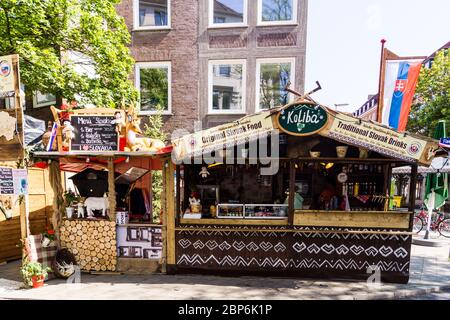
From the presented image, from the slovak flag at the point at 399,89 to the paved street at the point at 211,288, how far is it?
4.63 m

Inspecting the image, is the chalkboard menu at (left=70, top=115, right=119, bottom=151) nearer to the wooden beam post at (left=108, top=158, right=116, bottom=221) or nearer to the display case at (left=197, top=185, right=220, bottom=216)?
the wooden beam post at (left=108, top=158, right=116, bottom=221)

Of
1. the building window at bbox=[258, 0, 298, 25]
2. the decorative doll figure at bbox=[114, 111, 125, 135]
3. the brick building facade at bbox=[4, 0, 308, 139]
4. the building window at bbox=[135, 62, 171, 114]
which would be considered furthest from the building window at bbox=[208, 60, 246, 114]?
the decorative doll figure at bbox=[114, 111, 125, 135]

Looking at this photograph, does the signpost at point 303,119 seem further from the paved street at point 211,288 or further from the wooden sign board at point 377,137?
the paved street at point 211,288

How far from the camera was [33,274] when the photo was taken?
222 inches

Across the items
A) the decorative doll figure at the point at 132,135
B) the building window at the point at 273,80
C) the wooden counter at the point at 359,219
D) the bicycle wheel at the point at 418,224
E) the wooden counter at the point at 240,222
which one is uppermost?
the building window at the point at 273,80

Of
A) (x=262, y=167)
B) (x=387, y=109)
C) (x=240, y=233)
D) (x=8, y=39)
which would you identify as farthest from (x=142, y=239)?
(x=387, y=109)

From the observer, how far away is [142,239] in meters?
6.41

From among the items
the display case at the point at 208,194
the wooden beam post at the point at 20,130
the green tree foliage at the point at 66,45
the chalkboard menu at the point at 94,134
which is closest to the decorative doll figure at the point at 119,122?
the chalkboard menu at the point at 94,134

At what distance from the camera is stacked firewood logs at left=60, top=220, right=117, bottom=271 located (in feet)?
21.0

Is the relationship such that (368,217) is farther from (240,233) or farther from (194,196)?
(194,196)

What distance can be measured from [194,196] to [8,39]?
Result: 297 inches

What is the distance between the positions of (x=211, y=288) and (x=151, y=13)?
11.8 m

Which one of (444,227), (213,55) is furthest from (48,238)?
(444,227)

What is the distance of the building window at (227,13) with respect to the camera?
10969 mm
